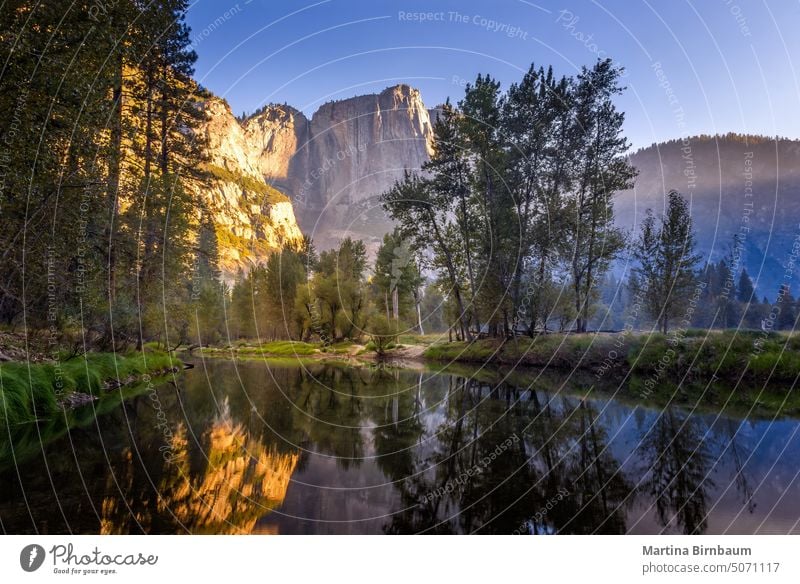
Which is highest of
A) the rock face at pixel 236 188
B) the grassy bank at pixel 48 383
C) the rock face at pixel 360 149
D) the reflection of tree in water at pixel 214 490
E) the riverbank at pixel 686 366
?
the rock face at pixel 360 149

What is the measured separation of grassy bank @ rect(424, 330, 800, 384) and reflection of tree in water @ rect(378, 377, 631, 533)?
11467mm

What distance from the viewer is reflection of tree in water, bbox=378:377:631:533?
5.54 m

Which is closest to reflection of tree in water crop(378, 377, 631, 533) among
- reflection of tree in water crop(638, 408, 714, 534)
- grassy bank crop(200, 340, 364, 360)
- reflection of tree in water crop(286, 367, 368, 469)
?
reflection of tree in water crop(638, 408, 714, 534)

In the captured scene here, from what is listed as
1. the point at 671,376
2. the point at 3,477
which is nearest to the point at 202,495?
the point at 3,477

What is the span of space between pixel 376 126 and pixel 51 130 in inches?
5808

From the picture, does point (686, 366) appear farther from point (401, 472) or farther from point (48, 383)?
point (48, 383)

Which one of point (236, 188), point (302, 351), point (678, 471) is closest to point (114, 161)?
point (678, 471)

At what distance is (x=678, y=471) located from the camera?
7.52 meters

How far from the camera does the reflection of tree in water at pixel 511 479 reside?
5543mm

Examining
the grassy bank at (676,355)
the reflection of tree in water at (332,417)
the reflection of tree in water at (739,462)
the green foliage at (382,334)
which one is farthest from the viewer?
the green foliage at (382,334)

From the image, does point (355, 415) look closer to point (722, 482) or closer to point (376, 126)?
point (722, 482)

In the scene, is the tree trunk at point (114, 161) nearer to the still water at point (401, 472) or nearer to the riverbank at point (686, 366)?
the still water at point (401, 472)

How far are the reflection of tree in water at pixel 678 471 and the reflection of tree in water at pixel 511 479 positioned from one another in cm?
54

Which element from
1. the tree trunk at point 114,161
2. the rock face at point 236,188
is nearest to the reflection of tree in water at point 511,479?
the tree trunk at point 114,161
